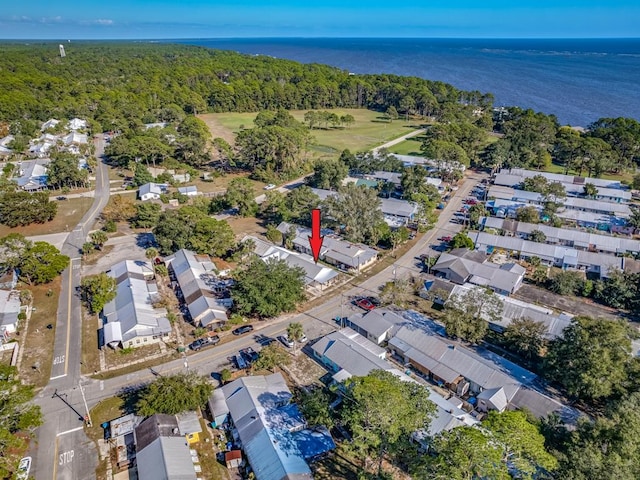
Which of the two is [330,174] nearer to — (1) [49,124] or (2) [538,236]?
(2) [538,236]

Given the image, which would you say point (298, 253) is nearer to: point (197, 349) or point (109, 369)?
point (197, 349)

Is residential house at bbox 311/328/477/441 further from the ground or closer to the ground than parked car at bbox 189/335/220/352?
further from the ground

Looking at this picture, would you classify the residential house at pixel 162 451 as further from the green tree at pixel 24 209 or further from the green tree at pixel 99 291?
the green tree at pixel 24 209

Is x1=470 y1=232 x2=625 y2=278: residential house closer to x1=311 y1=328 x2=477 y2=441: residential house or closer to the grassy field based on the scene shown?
x1=311 y1=328 x2=477 y2=441: residential house

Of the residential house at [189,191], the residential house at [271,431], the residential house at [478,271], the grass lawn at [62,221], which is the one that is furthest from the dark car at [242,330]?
the residential house at [189,191]

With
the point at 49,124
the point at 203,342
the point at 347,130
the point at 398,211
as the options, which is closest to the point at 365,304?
the point at 203,342

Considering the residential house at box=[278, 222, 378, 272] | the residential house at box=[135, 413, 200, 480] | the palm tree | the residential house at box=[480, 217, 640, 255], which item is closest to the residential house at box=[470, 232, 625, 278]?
the residential house at box=[480, 217, 640, 255]
